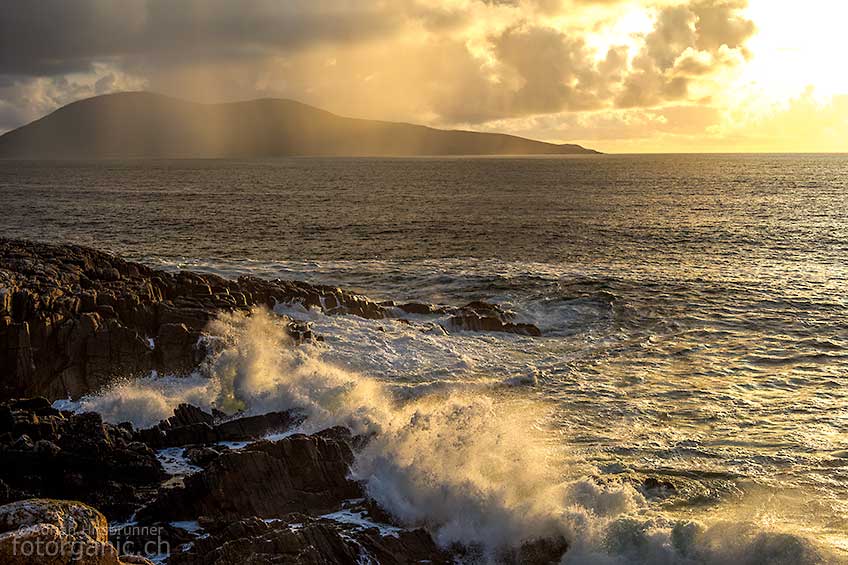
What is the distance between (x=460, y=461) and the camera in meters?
17.9

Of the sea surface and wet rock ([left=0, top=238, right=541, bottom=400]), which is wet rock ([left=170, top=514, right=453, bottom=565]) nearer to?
the sea surface

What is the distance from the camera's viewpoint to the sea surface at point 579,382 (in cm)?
1580

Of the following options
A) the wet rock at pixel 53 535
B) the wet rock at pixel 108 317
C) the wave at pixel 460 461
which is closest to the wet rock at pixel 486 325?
the wet rock at pixel 108 317

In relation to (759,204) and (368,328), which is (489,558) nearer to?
(368,328)

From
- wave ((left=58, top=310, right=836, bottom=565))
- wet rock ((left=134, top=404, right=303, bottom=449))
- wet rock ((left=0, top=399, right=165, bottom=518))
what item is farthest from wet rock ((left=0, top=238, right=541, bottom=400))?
wet rock ((left=0, top=399, right=165, bottom=518))

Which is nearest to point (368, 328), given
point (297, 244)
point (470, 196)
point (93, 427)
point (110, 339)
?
point (110, 339)

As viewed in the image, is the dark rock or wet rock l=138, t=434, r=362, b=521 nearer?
wet rock l=138, t=434, r=362, b=521

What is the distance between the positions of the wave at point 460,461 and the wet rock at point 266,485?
829mm

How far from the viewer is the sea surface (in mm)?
15805

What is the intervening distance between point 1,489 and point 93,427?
110 inches

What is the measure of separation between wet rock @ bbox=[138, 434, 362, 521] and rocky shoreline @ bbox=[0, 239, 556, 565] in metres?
0.03

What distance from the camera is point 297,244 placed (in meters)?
54.2

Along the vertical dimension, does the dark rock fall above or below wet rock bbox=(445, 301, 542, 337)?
below

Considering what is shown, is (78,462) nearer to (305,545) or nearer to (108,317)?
(305,545)
